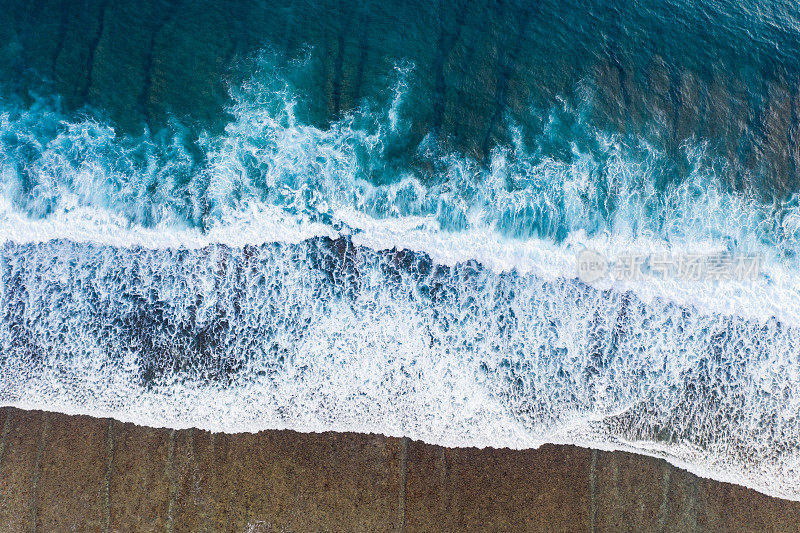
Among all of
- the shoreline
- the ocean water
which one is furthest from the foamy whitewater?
the shoreline

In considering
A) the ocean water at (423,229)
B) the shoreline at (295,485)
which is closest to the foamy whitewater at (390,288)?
the ocean water at (423,229)

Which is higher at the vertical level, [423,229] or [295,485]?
[423,229]

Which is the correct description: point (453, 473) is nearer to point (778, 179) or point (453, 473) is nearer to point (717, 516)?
point (717, 516)

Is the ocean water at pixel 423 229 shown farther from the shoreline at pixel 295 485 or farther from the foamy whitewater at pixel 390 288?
the shoreline at pixel 295 485

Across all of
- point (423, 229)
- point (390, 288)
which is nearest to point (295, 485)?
point (390, 288)

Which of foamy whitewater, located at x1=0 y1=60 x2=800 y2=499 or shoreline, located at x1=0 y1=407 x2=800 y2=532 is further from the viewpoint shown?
foamy whitewater, located at x1=0 y1=60 x2=800 y2=499

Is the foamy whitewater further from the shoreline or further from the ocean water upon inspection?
the shoreline

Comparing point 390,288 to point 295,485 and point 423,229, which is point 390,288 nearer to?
point 423,229
